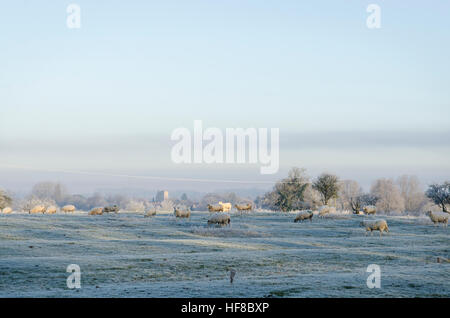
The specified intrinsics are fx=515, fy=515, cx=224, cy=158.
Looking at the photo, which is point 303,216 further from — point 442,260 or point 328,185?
point 328,185

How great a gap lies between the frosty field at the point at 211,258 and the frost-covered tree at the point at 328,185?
36297 mm

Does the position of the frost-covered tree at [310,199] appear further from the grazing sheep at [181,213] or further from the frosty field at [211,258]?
the grazing sheep at [181,213]

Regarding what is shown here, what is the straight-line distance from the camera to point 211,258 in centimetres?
3180

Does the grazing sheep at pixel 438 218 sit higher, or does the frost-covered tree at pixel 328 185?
the frost-covered tree at pixel 328 185

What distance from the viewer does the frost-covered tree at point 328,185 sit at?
9312cm

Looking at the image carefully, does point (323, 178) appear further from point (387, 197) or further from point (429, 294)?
point (387, 197)

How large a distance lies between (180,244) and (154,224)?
48.6 ft

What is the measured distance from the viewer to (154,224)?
5328 centimetres

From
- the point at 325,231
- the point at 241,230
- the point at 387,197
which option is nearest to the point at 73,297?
the point at 241,230

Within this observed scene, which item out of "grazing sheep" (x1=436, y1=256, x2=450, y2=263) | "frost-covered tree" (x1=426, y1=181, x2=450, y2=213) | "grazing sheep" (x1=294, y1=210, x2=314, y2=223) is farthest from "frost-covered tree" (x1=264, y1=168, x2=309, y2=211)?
"grazing sheep" (x1=436, y1=256, x2=450, y2=263)

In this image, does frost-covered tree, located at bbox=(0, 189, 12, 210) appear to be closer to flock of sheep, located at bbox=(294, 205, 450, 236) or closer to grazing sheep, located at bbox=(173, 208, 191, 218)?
grazing sheep, located at bbox=(173, 208, 191, 218)

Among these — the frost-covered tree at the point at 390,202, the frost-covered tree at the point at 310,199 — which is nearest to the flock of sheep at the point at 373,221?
the frost-covered tree at the point at 310,199
